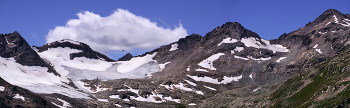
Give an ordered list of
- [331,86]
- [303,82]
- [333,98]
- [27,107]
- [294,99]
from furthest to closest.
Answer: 1. [27,107]
2. [303,82]
3. [294,99]
4. [331,86]
5. [333,98]

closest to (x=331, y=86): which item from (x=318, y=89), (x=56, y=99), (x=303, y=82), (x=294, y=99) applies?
(x=318, y=89)

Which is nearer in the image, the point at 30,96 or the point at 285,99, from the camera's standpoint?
the point at 285,99

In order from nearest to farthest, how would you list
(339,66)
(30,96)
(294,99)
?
(294,99)
(339,66)
(30,96)

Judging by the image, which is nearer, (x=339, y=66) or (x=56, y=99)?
(x=339, y=66)

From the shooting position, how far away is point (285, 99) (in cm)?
13650

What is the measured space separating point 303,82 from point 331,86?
134 ft

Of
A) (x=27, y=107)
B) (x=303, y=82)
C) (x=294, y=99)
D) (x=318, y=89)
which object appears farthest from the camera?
(x=27, y=107)

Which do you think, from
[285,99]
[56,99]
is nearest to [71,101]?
[56,99]

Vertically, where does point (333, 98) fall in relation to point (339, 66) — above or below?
below

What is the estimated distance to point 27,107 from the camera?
162 m

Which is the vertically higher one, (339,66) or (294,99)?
(339,66)

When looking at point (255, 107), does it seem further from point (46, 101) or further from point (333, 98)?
point (46, 101)

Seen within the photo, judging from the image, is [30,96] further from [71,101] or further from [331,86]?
[331,86]

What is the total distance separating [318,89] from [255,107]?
49.3m
